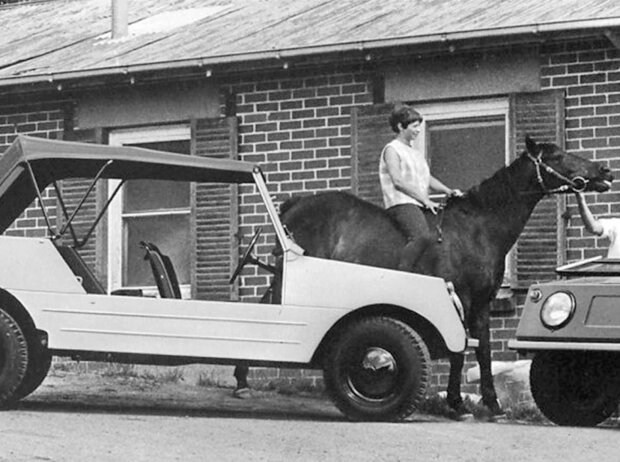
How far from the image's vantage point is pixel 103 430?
11.3 meters

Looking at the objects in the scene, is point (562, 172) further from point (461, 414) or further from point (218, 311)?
point (218, 311)

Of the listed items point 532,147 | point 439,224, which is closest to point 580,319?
point 439,224

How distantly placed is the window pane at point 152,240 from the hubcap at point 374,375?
6.01m

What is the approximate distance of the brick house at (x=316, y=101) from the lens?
15812 millimetres

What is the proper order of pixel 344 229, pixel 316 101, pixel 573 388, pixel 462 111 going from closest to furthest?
pixel 573 388, pixel 344 229, pixel 462 111, pixel 316 101

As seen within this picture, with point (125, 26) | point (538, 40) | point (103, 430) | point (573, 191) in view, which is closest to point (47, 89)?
point (125, 26)

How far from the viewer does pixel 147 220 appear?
18438 millimetres

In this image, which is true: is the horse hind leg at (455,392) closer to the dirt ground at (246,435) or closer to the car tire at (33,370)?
the dirt ground at (246,435)

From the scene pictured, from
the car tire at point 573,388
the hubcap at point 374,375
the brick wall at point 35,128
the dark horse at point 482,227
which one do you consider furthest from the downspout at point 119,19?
the car tire at point 573,388

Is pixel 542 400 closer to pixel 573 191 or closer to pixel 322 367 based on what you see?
pixel 322 367

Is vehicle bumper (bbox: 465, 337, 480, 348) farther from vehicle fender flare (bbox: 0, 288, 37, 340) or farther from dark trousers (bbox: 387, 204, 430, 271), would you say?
vehicle fender flare (bbox: 0, 288, 37, 340)

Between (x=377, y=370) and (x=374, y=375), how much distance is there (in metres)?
0.04

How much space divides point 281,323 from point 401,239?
1.95 meters

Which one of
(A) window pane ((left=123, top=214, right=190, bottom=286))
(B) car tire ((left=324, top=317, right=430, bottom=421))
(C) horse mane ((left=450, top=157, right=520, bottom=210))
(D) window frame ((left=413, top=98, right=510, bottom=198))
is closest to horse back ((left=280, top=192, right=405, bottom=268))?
(C) horse mane ((left=450, top=157, right=520, bottom=210))
